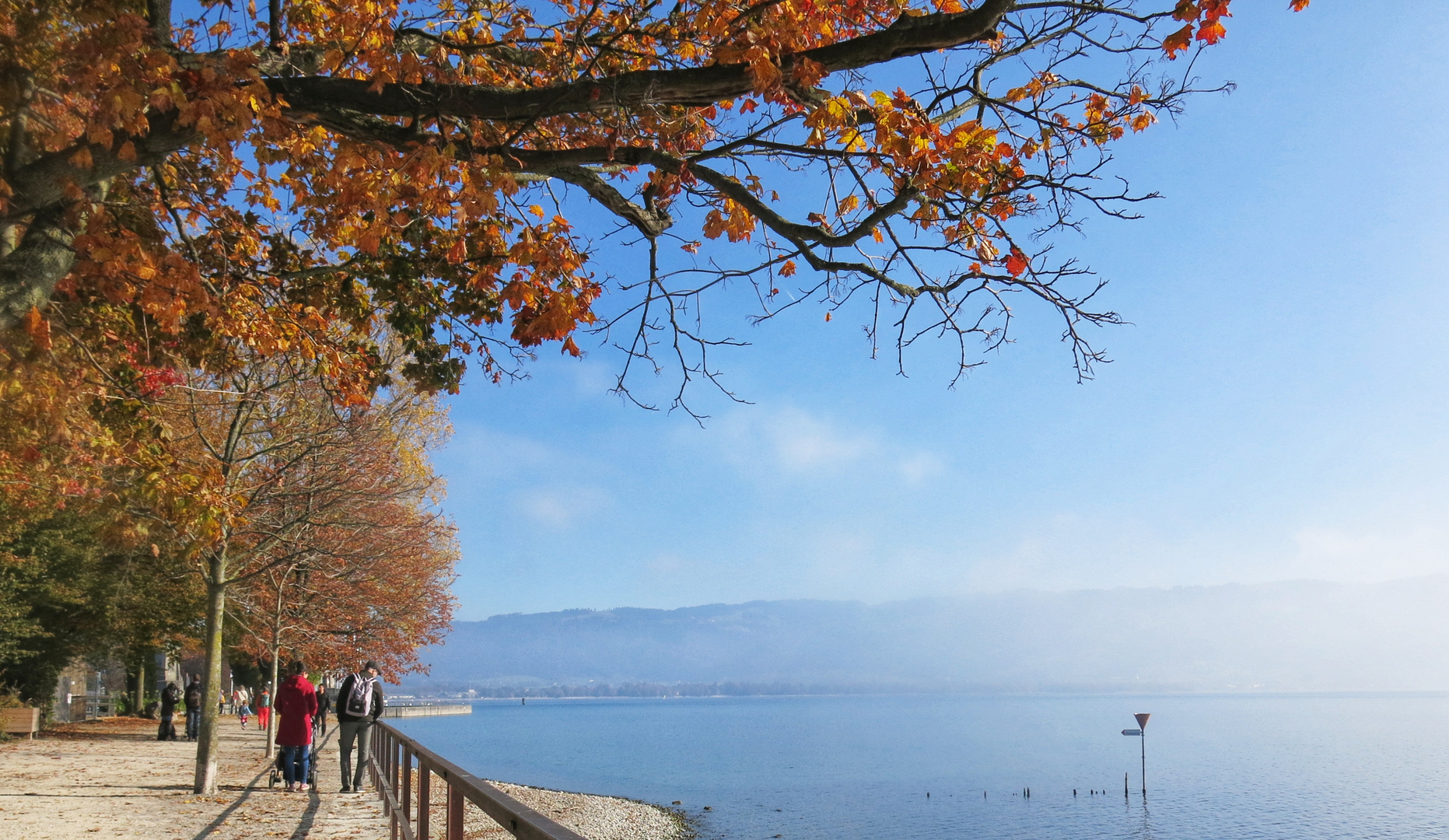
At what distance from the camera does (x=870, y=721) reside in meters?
180

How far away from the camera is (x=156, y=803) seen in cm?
1376

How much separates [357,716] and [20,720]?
17.7m

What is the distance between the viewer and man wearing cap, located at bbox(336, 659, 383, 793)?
48.7ft

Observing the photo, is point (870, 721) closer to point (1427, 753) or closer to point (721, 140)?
point (1427, 753)

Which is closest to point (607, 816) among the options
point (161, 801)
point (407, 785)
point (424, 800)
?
point (161, 801)

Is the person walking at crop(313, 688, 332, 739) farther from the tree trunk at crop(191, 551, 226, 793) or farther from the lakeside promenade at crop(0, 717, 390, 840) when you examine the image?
the tree trunk at crop(191, 551, 226, 793)

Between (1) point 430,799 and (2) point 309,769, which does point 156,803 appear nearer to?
(2) point 309,769

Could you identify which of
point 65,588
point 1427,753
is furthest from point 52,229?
point 1427,753

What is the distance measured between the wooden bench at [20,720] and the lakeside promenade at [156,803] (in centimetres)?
344

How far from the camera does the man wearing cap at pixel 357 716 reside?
1485 cm

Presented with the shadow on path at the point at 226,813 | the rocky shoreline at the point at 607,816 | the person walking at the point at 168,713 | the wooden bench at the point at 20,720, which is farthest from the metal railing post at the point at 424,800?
the person walking at the point at 168,713

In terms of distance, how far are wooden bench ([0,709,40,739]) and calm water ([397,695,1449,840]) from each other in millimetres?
23115

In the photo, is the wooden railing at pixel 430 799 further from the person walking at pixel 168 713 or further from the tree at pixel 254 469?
the person walking at pixel 168 713

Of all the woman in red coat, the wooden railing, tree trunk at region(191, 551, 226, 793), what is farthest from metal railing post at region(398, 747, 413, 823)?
tree trunk at region(191, 551, 226, 793)
